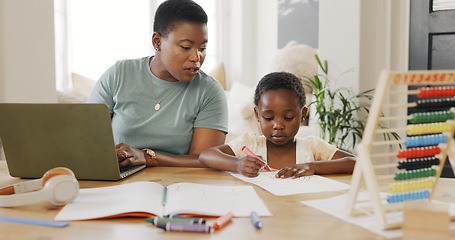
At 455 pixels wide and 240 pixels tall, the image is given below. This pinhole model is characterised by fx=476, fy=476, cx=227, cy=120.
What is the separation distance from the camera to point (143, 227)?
868mm

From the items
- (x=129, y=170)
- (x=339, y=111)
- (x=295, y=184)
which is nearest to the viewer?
(x=295, y=184)

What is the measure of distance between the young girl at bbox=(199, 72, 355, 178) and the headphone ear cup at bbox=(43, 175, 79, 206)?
50 centimetres

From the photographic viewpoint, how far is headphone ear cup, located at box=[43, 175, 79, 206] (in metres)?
0.99

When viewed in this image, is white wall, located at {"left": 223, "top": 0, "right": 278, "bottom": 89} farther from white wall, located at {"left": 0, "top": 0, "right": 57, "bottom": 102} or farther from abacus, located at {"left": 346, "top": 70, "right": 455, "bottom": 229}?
abacus, located at {"left": 346, "top": 70, "right": 455, "bottom": 229}

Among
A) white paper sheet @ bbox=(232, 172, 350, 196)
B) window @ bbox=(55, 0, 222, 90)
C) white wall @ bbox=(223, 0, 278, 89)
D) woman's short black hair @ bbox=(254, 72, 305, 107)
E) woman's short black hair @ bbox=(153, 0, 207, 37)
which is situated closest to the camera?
white paper sheet @ bbox=(232, 172, 350, 196)

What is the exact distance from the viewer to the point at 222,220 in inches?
34.1

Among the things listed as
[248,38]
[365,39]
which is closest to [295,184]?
[365,39]

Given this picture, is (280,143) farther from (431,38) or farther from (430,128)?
(431,38)

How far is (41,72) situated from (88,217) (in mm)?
2040

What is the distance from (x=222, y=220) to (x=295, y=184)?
0.39 meters

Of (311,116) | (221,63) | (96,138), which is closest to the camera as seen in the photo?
(96,138)

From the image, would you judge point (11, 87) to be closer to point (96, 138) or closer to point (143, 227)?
point (96, 138)

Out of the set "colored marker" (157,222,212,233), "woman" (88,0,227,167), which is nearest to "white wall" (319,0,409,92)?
"woman" (88,0,227,167)

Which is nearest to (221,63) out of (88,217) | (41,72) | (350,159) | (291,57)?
(291,57)
